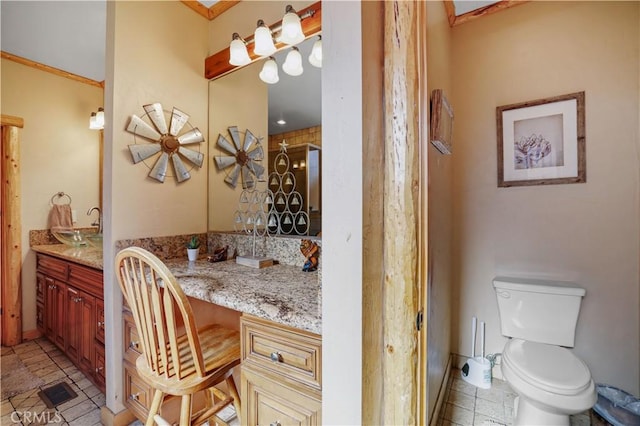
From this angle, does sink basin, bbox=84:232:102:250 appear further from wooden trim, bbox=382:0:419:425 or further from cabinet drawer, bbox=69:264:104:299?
wooden trim, bbox=382:0:419:425

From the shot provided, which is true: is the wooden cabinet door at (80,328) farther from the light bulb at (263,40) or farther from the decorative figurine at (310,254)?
the light bulb at (263,40)

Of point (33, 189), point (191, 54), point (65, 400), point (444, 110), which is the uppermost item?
point (191, 54)

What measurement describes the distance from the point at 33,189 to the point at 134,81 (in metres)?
1.92

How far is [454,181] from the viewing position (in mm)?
2090

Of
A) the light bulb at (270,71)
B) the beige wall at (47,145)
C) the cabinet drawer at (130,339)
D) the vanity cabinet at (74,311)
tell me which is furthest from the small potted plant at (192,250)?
the beige wall at (47,145)

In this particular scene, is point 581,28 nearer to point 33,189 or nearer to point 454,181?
point 454,181

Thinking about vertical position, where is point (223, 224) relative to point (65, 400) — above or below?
above

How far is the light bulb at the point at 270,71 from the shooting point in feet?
5.92

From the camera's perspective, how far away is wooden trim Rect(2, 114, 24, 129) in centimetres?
243

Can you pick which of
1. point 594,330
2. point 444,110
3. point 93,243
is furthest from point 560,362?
point 93,243

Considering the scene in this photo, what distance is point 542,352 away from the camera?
1527mm

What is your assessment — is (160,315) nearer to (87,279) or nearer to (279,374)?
(279,374)

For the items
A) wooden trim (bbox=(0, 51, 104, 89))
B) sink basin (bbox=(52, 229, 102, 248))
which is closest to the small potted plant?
sink basin (bbox=(52, 229, 102, 248))

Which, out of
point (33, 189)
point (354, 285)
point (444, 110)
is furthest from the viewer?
point (33, 189)
